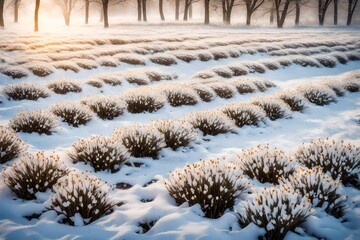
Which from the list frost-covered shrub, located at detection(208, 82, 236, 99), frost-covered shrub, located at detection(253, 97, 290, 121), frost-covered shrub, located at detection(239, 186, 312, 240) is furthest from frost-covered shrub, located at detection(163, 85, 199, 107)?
frost-covered shrub, located at detection(239, 186, 312, 240)

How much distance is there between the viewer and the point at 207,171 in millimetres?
3736

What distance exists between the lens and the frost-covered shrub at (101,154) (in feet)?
15.2

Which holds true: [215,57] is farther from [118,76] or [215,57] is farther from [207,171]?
[207,171]

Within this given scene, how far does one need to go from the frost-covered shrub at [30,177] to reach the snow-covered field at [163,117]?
0.35 ft

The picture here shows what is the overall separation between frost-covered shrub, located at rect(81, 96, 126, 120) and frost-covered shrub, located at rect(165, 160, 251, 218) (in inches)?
170

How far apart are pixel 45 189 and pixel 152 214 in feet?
5.59

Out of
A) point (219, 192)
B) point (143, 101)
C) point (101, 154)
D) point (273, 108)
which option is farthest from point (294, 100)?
point (101, 154)

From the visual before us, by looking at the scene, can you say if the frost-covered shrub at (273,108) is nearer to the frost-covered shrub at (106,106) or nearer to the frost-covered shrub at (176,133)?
the frost-covered shrub at (176,133)

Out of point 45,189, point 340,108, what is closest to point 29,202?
point 45,189

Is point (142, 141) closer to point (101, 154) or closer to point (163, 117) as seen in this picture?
point (101, 154)

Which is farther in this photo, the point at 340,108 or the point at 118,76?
the point at 118,76

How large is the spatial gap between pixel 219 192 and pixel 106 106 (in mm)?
5111

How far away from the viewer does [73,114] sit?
6.96m

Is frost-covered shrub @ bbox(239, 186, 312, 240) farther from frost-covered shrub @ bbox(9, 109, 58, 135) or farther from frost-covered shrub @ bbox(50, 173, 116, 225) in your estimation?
frost-covered shrub @ bbox(9, 109, 58, 135)
